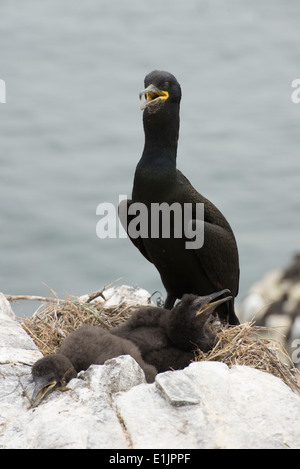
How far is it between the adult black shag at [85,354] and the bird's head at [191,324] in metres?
0.33

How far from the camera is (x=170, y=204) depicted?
5418 millimetres

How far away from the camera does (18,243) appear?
11.4 m

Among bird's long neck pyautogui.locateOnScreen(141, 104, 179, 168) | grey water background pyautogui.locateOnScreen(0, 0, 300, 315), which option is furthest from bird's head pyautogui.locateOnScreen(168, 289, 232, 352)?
grey water background pyautogui.locateOnScreen(0, 0, 300, 315)

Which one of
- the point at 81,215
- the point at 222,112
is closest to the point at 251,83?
the point at 222,112

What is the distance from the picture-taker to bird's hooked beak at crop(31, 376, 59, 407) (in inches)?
158

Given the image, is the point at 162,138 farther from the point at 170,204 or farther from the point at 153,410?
the point at 153,410

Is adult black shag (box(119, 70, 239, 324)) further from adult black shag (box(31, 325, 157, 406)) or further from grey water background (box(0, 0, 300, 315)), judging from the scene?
grey water background (box(0, 0, 300, 315))

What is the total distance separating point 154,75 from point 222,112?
8481 millimetres

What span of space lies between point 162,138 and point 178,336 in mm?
1178

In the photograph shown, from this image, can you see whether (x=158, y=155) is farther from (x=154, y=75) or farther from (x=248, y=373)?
(x=248, y=373)

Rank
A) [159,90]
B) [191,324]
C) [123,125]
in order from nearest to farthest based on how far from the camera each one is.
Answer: [191,324], [159,90], [123,125]

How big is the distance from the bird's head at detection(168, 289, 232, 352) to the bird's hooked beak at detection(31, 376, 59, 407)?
1.14 meters

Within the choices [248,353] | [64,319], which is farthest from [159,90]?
[248,353]

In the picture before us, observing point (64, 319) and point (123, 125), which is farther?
Answer: point (123, 125)
